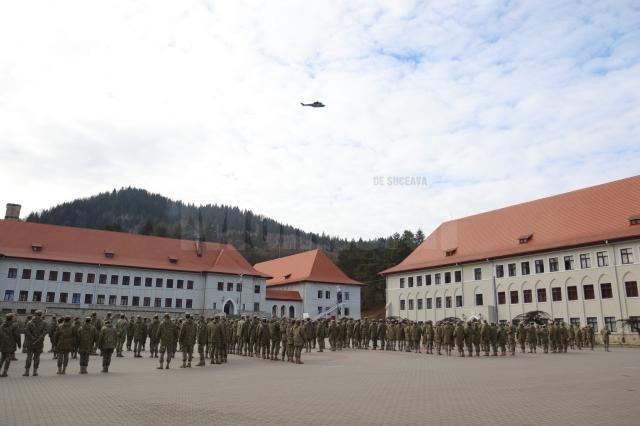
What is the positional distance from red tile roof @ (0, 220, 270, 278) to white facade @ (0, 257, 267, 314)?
0.75m

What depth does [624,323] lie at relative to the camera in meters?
37.2

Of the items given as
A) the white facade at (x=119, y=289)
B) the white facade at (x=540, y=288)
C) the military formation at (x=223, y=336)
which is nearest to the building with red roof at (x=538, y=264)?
the white facade at (x=540, y=288)

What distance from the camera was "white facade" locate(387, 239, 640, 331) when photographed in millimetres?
38656

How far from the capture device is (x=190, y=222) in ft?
488

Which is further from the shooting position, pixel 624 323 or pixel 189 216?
pixel 189 216

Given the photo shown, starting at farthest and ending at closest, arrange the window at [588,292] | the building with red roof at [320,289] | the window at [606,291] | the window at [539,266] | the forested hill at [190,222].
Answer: the forested hill at [190,222]
the building with red roof at [320,289]
the window at [539,266]
the window at [588,292]
the window at [606,291]

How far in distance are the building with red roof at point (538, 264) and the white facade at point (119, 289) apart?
766 inches

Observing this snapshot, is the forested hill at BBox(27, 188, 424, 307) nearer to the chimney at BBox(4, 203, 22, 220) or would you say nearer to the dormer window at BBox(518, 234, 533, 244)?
the chimney at BBox(4, 203, 22, 220)

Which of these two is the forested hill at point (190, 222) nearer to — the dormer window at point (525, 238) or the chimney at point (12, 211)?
the chimney at point (12, 211)

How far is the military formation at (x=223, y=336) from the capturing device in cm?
1494

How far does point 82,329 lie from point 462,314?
43.3 metres

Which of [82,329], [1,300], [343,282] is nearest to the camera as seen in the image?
[82,329]

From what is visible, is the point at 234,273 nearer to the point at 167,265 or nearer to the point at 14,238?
the point at 167,265

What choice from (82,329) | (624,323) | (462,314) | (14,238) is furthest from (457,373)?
(14,238)
